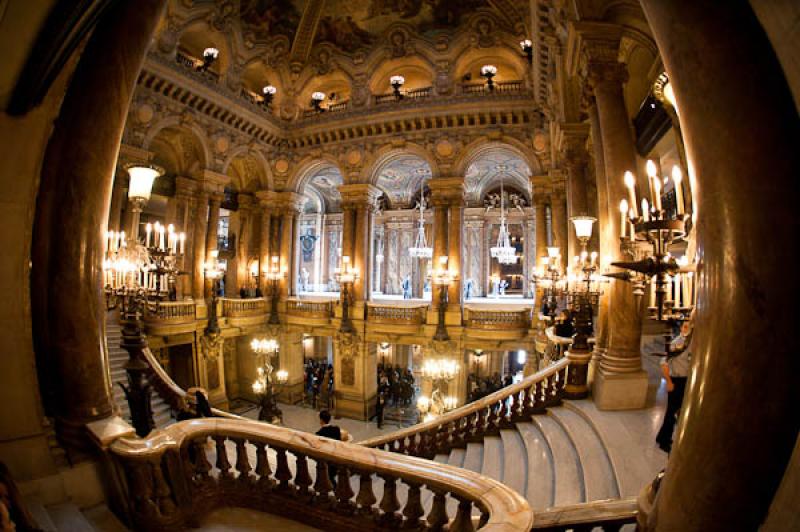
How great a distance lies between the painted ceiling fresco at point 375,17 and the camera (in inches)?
601

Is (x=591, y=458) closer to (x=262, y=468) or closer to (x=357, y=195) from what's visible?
(x=262, y=468)

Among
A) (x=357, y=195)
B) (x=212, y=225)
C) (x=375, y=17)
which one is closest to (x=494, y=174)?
(x=357, y=195)

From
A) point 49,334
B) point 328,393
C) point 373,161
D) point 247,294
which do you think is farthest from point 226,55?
point 49,334

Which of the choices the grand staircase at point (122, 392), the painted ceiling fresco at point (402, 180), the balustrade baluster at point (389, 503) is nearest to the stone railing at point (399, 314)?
the grand staircase at point (122, 392)

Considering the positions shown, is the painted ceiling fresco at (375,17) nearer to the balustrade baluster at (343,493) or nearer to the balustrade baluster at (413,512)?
the balustrade baluster at (343,493)

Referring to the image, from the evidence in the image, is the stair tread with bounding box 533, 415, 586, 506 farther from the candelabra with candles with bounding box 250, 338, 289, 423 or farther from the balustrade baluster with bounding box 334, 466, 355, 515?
the candelabra with candles with bounding box 250, 338, 289, 423

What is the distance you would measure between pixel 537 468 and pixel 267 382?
11032 mm

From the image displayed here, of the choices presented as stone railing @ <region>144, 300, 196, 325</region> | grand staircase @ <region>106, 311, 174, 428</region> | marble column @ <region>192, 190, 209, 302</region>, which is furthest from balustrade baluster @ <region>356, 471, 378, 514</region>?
marble column @ <region>192, 190, 209, 302</region>

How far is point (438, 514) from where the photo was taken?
108 inches

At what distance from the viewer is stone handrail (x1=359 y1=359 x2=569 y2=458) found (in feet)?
20.3

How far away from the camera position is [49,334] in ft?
9.70

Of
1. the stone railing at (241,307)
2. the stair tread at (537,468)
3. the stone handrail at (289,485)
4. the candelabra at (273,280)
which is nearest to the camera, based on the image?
the stone handrail at (289,485)

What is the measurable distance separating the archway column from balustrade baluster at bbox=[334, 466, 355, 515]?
13.3ft

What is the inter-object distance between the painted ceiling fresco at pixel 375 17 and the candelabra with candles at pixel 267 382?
556 inches
